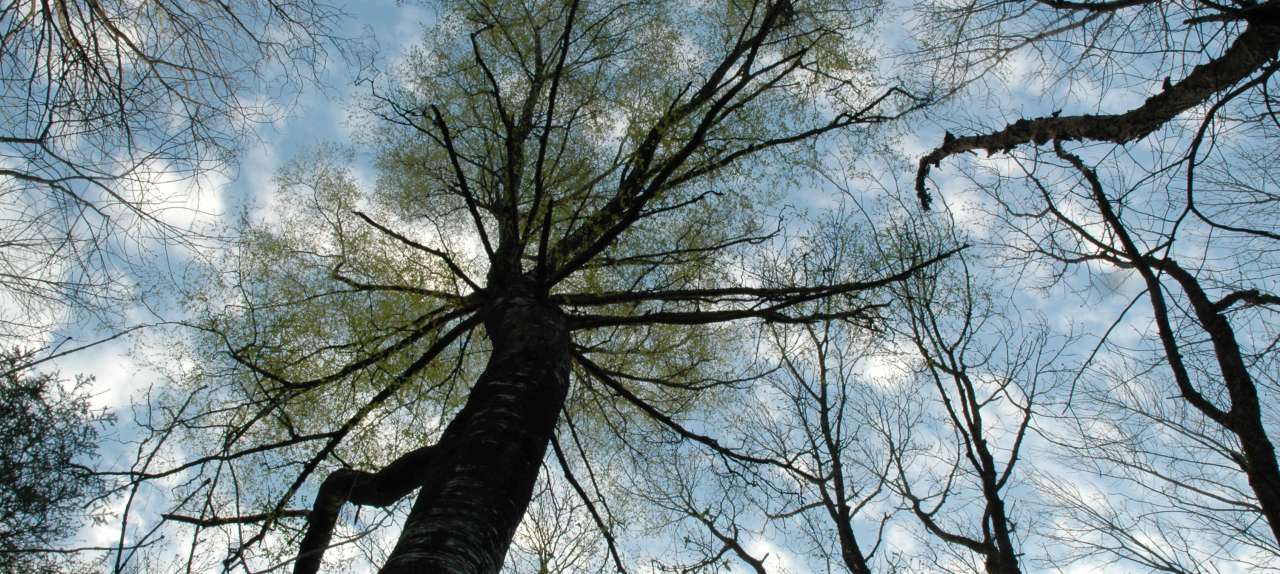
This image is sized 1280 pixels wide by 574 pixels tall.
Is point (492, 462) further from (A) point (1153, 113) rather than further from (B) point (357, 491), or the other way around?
(A) point (1153, 113)

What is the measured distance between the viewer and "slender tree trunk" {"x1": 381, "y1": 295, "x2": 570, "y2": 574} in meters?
2.30

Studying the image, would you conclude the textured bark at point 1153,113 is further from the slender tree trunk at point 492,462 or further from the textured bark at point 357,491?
the textured bark at point 357,491

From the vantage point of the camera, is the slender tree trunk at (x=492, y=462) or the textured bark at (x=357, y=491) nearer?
the slender tree trunk at (x=492, y=462)

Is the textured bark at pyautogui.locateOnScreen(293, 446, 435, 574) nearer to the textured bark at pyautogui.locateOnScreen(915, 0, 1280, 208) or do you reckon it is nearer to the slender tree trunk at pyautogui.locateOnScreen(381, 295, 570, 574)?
the slender tree trunk at pyautogui.locateOnScreen(381, 295, 570, 574)

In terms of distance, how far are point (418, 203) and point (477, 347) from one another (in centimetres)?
167

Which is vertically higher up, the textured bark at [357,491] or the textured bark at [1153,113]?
the textured bark at [1153,113]

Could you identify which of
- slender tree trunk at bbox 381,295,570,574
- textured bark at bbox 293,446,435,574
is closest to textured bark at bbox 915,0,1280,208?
slender tree trunk at bbox 381,295,570,574

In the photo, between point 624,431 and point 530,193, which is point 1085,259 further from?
point 530,193

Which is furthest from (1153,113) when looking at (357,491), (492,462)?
(357,491)

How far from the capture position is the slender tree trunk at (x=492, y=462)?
2.30 meters

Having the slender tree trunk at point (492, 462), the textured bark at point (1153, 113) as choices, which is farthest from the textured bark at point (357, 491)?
the textured bark at point (1153, 113)

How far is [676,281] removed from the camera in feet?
19.0

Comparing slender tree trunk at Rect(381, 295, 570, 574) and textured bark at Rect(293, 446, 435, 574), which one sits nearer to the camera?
slender tree trunk at Rect(381, 295, 570, 574)

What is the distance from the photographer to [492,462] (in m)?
2.71
